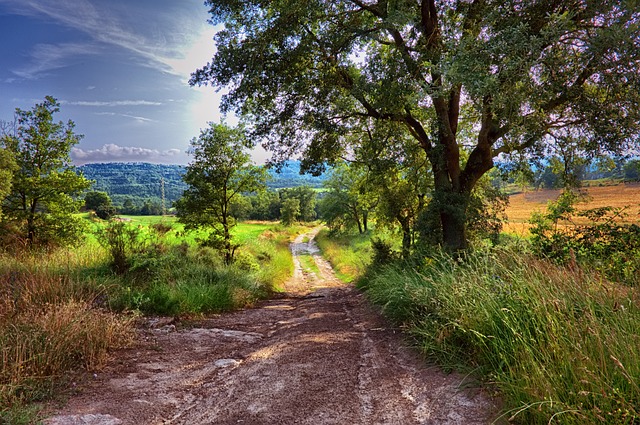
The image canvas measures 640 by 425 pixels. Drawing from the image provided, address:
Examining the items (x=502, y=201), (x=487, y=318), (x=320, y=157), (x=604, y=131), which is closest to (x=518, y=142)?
(x=604, y=131)

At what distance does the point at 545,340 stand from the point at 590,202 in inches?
367

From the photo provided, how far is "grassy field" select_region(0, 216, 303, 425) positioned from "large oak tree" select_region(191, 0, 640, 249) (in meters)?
5.16

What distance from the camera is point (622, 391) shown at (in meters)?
2.26

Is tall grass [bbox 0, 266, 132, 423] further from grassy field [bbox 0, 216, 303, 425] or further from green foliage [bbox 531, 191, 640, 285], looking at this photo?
green foliage [bbox 531, 191, 640, 285]

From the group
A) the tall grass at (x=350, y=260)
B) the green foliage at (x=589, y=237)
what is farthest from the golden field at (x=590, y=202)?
the tall grass at (x=350, y=260)

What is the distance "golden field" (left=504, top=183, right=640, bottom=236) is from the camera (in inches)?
289

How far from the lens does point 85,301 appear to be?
4.99 m

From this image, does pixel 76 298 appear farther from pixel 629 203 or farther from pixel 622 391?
pixel 629 203

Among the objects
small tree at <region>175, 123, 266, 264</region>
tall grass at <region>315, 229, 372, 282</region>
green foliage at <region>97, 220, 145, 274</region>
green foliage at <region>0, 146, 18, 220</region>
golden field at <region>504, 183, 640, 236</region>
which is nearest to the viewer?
golden field at <region>504, 183, 640, 236</region>

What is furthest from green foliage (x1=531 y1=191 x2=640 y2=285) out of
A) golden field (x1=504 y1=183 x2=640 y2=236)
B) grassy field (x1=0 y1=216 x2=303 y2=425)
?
grassy field (x1=0 y1=216 x2=303 y2=425)

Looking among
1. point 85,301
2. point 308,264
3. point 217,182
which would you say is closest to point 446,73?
point 85,301

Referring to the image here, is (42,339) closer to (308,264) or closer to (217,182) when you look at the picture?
(217,182)

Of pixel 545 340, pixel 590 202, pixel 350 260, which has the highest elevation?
pixel 590 202

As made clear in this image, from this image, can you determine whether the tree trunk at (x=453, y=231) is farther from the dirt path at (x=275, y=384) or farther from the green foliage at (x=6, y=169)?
the green foliage at (x=6, y=169)
